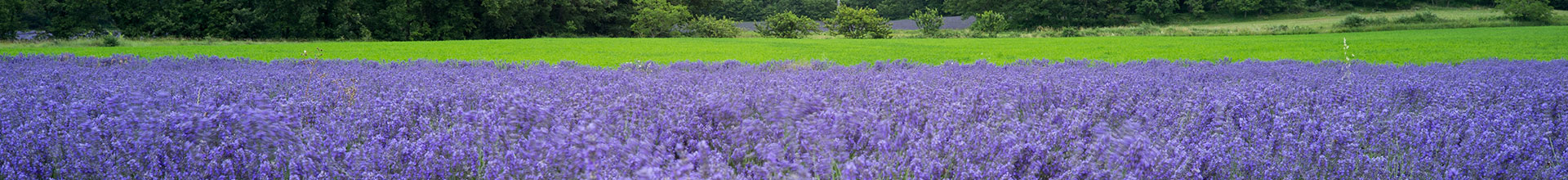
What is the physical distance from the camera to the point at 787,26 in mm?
40406

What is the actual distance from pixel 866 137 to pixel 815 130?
16 cm

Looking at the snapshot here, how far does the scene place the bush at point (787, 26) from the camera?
4012cm

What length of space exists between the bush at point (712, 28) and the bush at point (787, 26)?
1697mm

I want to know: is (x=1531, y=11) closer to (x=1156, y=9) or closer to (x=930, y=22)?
(x=1156, y=9)

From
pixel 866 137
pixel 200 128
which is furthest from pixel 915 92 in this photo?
pixel 200 128

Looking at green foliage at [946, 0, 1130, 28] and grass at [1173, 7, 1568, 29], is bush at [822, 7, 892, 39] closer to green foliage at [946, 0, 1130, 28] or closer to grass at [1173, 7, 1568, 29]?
green foliage at [946, 0, 1130, 28]

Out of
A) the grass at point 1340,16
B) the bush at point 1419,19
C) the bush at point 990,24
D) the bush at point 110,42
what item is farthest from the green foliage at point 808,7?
the bush at point 110,42

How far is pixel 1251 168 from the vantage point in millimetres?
2270

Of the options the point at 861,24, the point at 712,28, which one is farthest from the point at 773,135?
the point at 712,28

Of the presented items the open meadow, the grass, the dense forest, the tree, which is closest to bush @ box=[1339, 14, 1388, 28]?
the grass

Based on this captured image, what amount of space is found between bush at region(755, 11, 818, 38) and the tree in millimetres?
3942

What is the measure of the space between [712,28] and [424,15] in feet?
42.0

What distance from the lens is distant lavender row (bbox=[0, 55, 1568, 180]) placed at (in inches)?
81.7

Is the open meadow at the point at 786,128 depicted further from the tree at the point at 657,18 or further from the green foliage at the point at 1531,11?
the green foliage at the point at 1531,11
